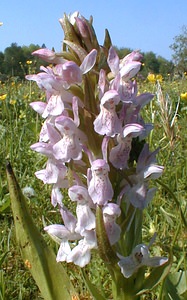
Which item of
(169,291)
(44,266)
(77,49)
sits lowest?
(169,291)

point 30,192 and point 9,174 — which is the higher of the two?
point 9,174

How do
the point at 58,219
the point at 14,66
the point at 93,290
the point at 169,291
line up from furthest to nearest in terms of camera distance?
the point at 14,66 < the point at 58,219 < the point at 169,291 < the point at 93,290

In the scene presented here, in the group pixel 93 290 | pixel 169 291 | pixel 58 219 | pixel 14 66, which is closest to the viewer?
pixel 93 290

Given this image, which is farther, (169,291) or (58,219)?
(58,219)

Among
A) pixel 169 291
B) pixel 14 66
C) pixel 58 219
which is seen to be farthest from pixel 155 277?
pixel 14 66

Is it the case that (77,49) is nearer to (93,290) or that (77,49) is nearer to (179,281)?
(93,290)

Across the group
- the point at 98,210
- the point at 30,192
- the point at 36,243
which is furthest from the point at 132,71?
the point at 30,192

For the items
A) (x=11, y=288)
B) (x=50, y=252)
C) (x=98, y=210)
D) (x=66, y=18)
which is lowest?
(x=11, y=288)

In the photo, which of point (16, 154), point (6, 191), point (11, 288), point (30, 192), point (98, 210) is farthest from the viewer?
point (16, 154)

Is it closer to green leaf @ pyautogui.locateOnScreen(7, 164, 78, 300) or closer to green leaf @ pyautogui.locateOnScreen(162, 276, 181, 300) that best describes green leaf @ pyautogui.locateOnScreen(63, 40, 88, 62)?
green leaf @ pyautogui.locateOnScreen(7, 164, 78, 300)

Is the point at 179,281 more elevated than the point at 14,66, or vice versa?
the point at 14,66

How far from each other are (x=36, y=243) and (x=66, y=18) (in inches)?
20.5

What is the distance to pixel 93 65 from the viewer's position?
0.91 metres

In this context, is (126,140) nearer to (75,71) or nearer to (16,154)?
(75,71)
